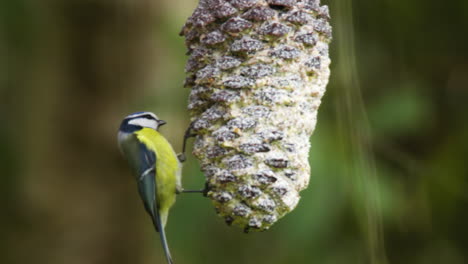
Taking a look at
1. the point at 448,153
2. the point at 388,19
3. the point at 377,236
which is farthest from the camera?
the point at 448,153

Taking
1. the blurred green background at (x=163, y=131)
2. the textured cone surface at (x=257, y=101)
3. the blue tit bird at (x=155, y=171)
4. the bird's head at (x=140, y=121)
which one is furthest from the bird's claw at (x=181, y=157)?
the textured cone surface at (x=257, y=101)

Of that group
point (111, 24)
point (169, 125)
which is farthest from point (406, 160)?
point (111, 24)

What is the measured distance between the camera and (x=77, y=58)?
291 cm

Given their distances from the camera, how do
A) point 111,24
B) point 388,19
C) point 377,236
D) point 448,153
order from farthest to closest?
point 111,24 → point 448,153 → point 388,19 → point 377,236

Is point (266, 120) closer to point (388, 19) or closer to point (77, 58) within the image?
point (388, 19)

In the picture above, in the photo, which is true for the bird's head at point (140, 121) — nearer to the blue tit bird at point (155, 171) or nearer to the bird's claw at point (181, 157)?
the blue tit bird at point (155, 171)

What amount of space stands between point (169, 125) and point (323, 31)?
1671 mm

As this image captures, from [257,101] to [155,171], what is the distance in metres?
0.89

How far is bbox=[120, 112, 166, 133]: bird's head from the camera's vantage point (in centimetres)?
215

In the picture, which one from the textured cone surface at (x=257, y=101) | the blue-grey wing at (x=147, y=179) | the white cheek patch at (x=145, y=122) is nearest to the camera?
A: the textured cone surface at (x=257, y=101)

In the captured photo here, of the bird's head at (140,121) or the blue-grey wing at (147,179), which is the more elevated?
the bird's head at (140,121)

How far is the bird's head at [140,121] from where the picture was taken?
84.6 inches

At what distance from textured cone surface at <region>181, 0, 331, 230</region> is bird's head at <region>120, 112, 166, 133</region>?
84 cm

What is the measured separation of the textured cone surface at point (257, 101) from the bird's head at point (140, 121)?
84 cm
